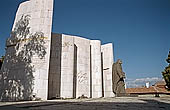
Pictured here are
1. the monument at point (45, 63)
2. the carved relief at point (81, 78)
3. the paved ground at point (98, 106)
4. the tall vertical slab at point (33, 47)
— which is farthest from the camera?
the carved relief at point (81, 78)

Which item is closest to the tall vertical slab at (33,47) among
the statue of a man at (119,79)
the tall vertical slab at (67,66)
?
the tall vertical slab at (67,66)

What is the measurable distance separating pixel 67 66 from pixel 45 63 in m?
3.07

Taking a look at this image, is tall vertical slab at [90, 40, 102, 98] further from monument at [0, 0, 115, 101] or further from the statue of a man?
the statue of a man

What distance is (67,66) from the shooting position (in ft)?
54.4

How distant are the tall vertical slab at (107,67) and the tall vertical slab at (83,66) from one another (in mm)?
2682

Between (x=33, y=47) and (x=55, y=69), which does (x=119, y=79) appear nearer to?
(x=55, y=69)

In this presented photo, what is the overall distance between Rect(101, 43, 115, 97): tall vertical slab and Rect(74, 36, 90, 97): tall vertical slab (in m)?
2.68

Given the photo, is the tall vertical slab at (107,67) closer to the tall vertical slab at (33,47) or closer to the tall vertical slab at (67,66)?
the tall vertical slab at (67,66)

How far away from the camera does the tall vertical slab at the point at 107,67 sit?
62.2 ft

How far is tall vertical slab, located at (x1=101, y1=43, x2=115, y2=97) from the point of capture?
18947mm

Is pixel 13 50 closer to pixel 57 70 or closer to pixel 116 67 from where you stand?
pixel 57 70

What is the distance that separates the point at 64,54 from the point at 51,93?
436cm

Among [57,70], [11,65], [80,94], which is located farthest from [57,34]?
[80,94]

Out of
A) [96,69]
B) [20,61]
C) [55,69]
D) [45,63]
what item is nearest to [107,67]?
[96,69]
